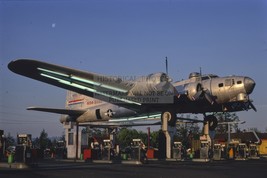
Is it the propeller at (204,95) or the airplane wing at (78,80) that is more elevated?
the airplane wing at (78,80)

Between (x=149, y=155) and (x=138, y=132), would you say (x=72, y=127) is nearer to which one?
(x=149, y=155)

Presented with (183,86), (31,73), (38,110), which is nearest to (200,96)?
(183,86)

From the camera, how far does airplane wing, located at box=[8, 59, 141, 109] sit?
1150 inches

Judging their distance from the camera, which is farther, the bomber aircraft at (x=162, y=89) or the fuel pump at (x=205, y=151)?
the fuel pump at (x=205, y=151)

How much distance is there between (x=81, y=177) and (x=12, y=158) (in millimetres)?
11221

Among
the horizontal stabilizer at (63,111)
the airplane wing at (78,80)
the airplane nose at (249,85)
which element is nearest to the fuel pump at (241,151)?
the airplane nose at (249,85)

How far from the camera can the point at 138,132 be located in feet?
356

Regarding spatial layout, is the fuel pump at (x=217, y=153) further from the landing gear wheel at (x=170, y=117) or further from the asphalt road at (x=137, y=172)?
the asphalt road at (x=137, y=172)

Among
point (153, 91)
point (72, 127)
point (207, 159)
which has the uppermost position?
point (153, 91)

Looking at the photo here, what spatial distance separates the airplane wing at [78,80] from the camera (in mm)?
29219

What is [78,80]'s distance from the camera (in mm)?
33750

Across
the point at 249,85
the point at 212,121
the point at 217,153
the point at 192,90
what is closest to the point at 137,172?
the point at 192,90

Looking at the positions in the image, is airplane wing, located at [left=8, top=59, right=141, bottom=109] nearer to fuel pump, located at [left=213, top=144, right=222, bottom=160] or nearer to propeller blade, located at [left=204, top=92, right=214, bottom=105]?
propeller blade, located at [left=204, top=92, right=214, bottom=105]

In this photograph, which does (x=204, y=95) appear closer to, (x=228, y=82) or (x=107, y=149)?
(x=228, y=82)
